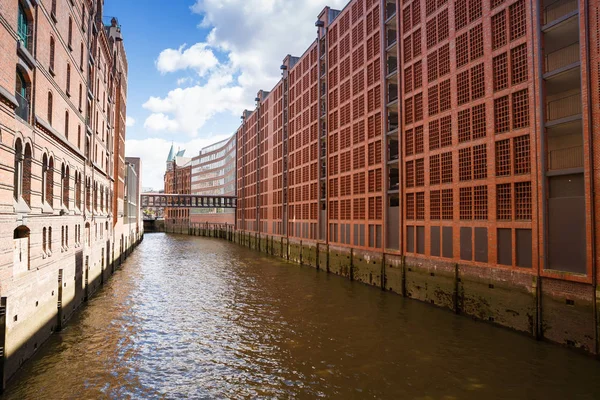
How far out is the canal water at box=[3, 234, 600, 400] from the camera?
11758 millimetres

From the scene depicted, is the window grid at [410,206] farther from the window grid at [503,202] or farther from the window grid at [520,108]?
the window grid at [520,108]

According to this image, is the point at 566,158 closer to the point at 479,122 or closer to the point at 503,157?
the point at 503,157

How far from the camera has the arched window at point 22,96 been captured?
1272 centimetres

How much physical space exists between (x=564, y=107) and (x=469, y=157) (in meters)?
5.36

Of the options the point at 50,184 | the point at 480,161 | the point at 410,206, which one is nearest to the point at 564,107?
the point at 480,161

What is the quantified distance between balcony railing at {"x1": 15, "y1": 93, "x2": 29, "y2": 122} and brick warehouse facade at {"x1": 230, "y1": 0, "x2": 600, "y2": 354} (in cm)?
1950

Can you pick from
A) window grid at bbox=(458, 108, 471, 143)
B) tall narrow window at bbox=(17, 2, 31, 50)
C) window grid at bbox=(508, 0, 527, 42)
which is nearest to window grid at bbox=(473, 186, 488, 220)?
window grid at bbox=(458, 108, 471, 143)

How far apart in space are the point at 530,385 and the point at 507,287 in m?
6.37

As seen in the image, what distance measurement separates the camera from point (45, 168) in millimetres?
15430

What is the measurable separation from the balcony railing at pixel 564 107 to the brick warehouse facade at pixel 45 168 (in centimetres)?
1952

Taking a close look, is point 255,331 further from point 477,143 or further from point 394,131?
point 394,131

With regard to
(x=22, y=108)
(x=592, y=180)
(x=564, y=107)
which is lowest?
(x=592, y=180)

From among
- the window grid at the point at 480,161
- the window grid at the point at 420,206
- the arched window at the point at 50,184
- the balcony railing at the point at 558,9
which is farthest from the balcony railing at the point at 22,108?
the window grid at the point at 420,206

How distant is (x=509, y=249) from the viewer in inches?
712
